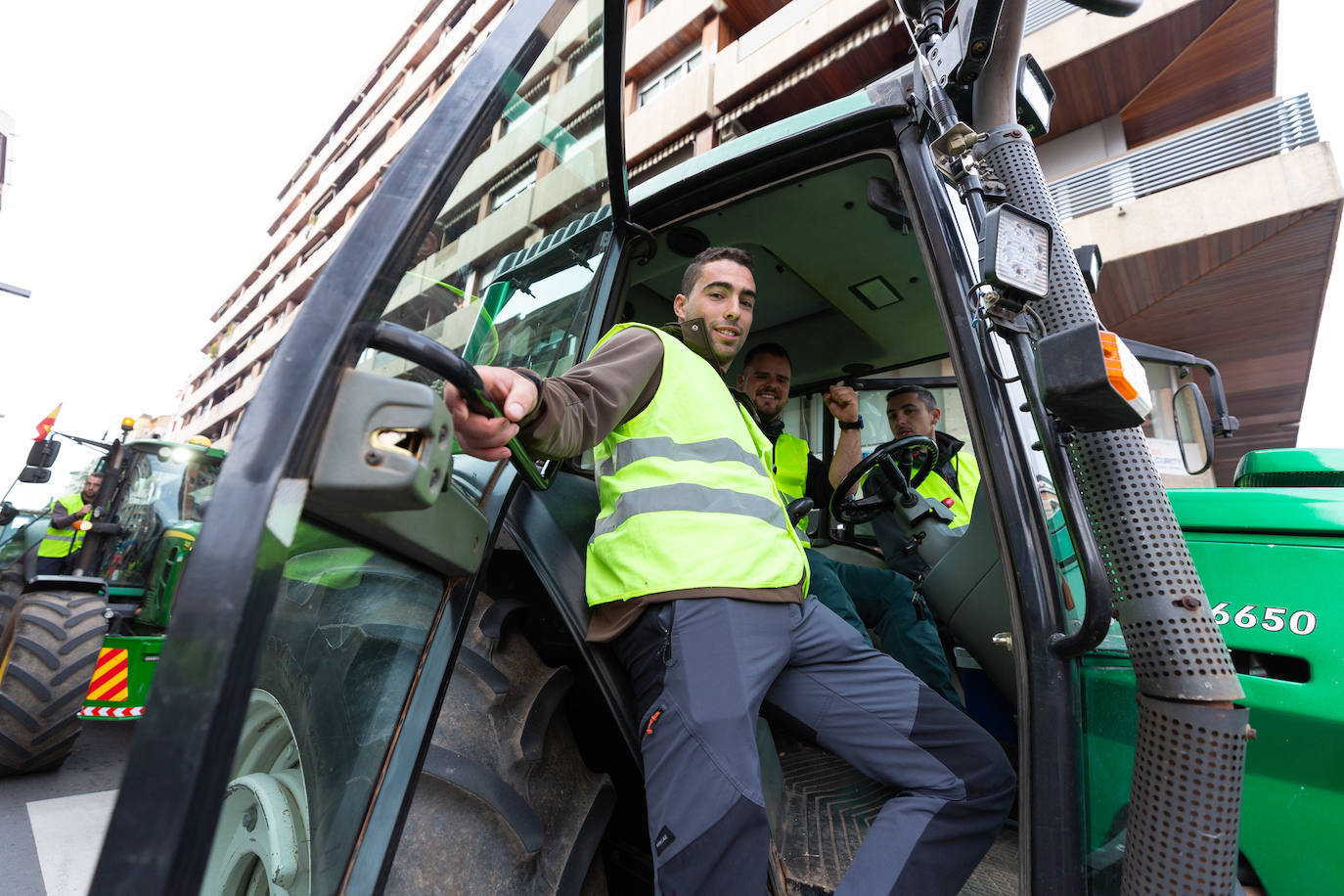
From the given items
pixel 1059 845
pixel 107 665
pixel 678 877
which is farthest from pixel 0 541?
pixel 1059 845

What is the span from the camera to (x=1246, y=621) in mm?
1160

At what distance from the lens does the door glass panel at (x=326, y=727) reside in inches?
34.8

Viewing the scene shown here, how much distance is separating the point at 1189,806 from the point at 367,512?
1.13 m

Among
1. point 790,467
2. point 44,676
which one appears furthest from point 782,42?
point 44,676

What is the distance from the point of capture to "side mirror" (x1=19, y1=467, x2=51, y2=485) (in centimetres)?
501

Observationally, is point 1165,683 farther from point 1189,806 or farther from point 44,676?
point 44,676

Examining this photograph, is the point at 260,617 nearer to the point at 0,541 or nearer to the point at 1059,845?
the point at 1059,845

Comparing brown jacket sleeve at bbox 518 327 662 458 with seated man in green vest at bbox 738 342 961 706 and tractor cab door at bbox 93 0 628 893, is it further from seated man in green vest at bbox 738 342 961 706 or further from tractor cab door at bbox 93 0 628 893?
seated man in green vest at bbox 738 342 961 706

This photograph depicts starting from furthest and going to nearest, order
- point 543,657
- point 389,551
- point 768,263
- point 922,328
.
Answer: point 922,328
point 768,263
point 543,657
point 389,551

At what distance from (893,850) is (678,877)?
1.37 feet

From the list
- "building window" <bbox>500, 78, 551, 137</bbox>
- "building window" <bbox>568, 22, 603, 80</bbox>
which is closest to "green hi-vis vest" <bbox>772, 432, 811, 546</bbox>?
"building window" <bbox>568, 22, 603, 80</bbox>

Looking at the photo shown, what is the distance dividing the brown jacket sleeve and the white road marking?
275cm

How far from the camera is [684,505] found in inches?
51.9

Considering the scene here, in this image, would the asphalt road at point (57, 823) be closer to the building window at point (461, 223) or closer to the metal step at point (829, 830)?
the metal step at point (829, 830)
